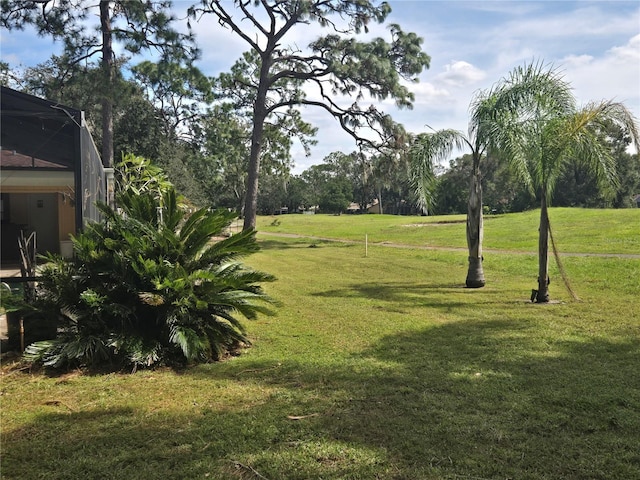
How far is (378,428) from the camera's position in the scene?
3629 millimetres

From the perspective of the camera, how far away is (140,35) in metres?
19.5

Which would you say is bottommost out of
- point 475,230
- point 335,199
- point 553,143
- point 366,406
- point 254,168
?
point 366,406

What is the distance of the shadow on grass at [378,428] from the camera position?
121 inches

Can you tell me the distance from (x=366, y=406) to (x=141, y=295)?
270 cm

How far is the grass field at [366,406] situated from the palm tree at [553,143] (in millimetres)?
2296

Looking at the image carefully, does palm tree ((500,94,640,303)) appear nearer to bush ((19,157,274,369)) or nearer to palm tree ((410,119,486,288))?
palm tree ((410,119,486,288))

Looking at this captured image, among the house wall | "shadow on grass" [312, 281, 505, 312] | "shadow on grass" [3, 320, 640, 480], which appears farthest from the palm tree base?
the house wall

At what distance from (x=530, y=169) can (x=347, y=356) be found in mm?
6111

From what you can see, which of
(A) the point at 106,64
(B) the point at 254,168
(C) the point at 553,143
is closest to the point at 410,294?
(C) the point at 553,143

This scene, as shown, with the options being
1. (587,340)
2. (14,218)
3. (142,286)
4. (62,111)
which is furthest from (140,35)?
(587,340)

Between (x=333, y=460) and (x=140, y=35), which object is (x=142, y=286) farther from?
(x=140, y=35)

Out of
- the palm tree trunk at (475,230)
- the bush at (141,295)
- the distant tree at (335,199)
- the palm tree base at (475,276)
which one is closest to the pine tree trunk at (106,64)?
the palm tree trunk at (475,230)

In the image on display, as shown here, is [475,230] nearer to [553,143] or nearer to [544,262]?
[544,262]

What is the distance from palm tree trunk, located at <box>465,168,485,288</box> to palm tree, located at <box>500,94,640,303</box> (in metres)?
1.28
